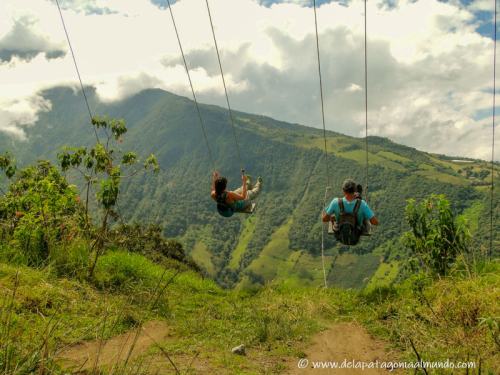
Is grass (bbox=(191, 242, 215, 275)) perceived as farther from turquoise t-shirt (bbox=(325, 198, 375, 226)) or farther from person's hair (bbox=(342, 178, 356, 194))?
person's hair (bbox=(342, 178, 356, 194))

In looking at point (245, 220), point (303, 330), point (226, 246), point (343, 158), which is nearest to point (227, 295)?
point (303, 330)

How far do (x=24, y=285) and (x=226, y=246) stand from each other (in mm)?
154168

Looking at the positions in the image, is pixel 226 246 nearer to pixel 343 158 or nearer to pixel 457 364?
pixel 343 158

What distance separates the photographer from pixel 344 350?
497 centimetres

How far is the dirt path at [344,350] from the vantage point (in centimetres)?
441

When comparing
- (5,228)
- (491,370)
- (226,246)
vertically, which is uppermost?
(5,228)

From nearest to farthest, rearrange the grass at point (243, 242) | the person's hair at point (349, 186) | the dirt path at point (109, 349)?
the dirt path at point (109, 349)
the person's hair at point (349, 186)
the grass at point (243, 242)

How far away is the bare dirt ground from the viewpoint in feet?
13.1

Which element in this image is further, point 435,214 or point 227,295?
point 227,295

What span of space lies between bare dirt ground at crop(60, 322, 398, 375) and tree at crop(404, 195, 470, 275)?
2.16 m

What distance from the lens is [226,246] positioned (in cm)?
15700

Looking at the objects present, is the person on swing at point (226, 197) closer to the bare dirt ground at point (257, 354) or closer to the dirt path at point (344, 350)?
the bare dirt ground at point (257, 354)
